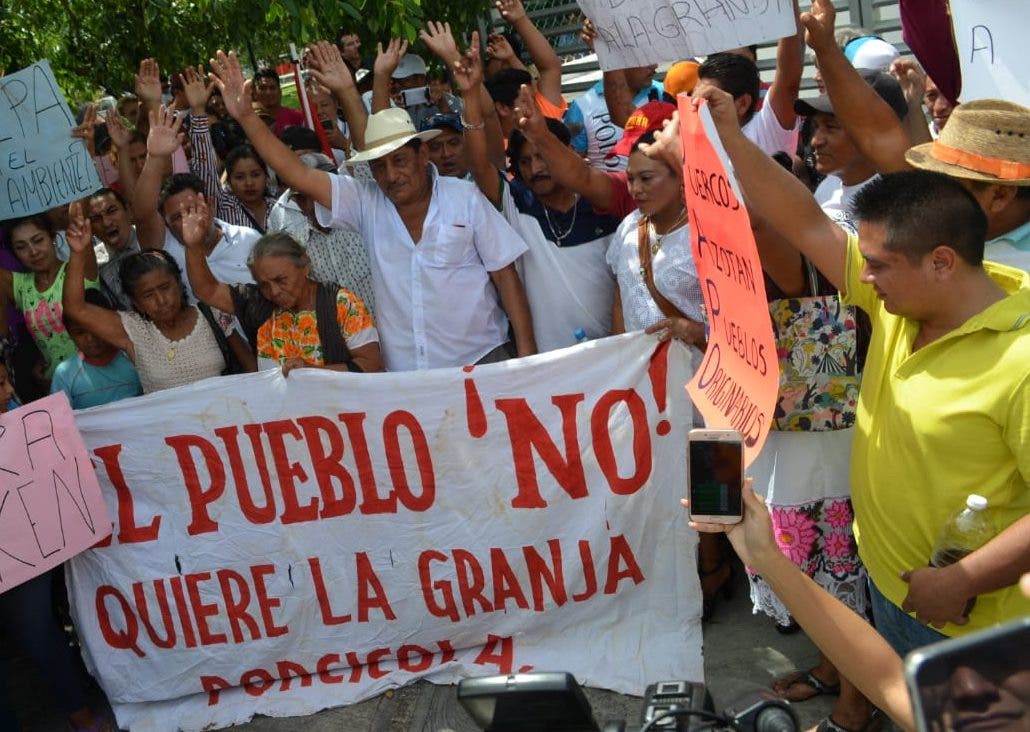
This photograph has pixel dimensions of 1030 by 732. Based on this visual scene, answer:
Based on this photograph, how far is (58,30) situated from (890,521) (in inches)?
320

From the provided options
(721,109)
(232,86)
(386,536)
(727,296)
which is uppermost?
(232,86)

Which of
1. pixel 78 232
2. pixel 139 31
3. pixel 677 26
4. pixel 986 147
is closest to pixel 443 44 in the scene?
pixel 677 26

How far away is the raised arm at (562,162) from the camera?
4309 mm

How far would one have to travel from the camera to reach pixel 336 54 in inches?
200

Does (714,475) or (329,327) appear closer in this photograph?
(714,475)

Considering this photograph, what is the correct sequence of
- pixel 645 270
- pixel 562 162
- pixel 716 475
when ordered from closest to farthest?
pixel 716 475, pixel 645 270, pixel 562 162

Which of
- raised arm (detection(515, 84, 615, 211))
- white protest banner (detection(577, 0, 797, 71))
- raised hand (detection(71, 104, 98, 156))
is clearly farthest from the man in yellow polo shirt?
raised hand (detection(71, 104, 98, 156))

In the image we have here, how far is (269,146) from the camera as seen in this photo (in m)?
4.70

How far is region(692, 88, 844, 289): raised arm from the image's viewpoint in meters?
3.05

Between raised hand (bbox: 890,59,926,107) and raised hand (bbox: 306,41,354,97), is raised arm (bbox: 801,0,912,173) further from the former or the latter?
raised hand (bbox: 306,41,354,97)

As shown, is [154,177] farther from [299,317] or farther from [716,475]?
[716,475]

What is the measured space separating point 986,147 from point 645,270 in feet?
4.68

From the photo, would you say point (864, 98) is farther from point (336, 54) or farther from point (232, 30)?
point (232, 30)

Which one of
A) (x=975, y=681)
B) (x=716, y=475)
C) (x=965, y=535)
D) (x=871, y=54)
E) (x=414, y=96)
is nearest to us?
(x=975, y=681)
